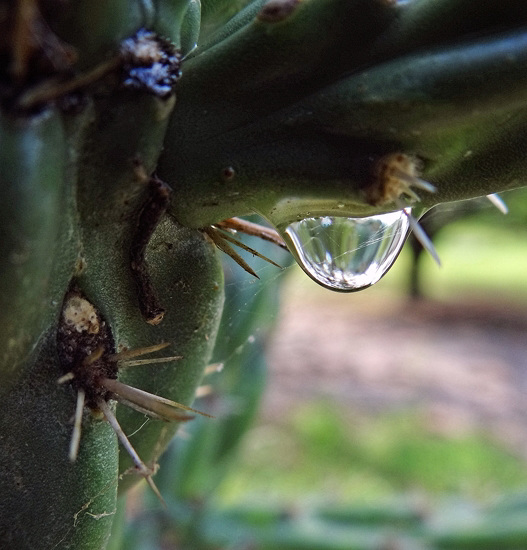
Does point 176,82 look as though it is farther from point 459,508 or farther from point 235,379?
point 459,508

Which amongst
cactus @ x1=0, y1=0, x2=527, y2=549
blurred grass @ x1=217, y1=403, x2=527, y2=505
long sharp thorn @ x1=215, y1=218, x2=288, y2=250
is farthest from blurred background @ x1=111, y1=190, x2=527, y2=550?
cactus @ x1=0, y1=0, x2=527, y2=549

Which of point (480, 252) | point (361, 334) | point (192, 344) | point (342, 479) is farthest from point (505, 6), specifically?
point (480, 252)

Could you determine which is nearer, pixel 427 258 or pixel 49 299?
pixel 49 299

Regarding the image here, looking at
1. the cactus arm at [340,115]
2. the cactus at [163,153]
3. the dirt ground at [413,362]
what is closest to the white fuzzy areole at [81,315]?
the cactus at [163,153]

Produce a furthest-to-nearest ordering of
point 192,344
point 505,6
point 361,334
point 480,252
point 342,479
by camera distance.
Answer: point 480,252 → point 361,334 → point 342,479 → point 192,344 → point 505,6

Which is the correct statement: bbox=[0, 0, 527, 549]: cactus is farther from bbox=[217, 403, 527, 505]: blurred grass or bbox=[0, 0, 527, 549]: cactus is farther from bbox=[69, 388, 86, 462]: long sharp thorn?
bbox=[217, 403, 527, 505]: blurred grass

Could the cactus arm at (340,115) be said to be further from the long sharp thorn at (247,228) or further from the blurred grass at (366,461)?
the blurred grass at (366,461)
